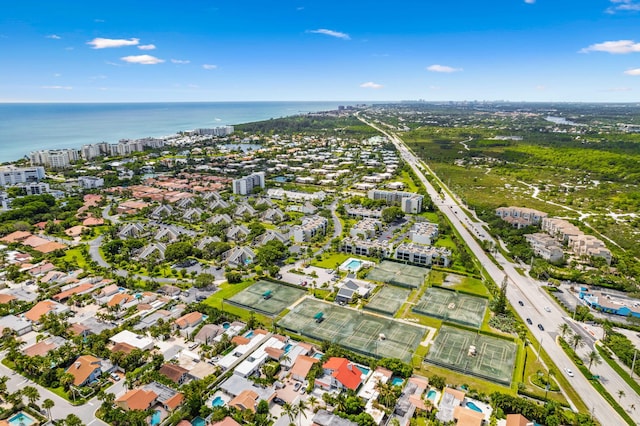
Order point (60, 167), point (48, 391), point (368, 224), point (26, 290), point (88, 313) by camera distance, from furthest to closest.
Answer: point (60, 167)
point (368, 224)
point (26, 290)
point (88, 313)
point (48, 391)

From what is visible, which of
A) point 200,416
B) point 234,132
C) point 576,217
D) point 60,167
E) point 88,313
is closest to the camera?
point 200,416

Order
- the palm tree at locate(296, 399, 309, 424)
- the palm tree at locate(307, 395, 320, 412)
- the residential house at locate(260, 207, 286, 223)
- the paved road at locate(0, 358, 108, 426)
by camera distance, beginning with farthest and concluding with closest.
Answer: the residential house at locate(260, 207, 286, 223) < the palm tree at locate(307, 395, 320, 412) < the paved road at locate(0, 358, 108, 426) < the palm tree at locate(296, 399, 309, 424)

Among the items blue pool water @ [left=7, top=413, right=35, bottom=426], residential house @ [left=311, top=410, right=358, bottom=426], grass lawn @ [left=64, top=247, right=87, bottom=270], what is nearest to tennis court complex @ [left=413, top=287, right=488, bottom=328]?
residential house @ [left=311, top=410, right=358, bottom=426]

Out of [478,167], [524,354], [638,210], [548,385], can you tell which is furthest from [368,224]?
[478,167]

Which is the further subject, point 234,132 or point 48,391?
point 234,132

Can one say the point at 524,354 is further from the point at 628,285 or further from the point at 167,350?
the point at 167,350

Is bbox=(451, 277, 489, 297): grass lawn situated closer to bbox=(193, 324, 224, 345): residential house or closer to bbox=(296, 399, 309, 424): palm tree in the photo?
bbox=(296, 399, 309, 424): palm tree
